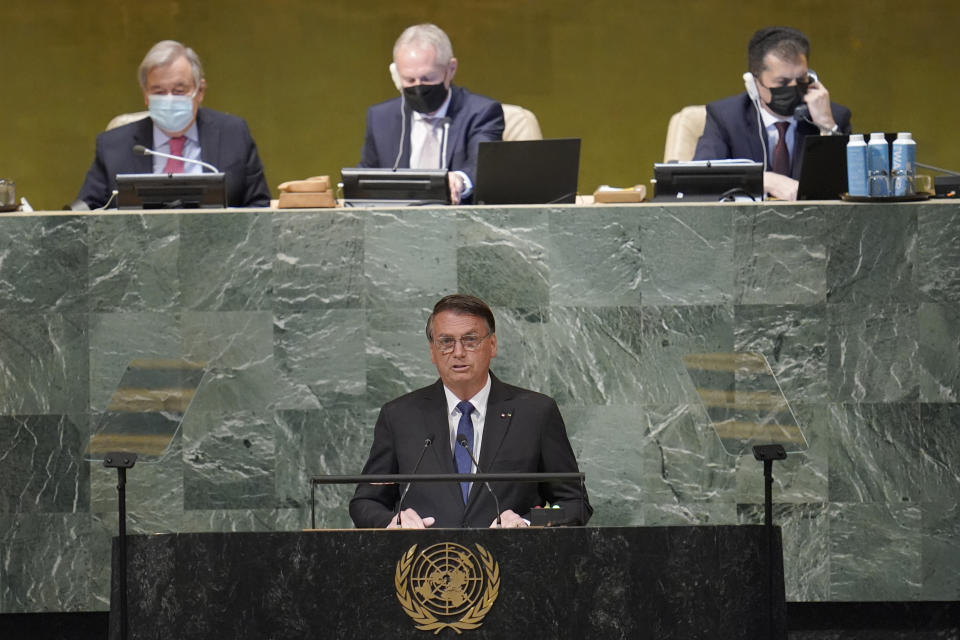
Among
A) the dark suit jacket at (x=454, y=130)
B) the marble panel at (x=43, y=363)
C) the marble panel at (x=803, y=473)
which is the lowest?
the marble panel at (x=803, y=473)

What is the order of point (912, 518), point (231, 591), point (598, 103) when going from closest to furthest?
1. point (231, 591)
2. point (912, 518)
3. point (598, 103)

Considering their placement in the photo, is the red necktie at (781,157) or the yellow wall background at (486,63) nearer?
the red necktie at (781,157)

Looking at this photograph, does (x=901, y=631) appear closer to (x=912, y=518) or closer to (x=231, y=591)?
(x=912, y=518)

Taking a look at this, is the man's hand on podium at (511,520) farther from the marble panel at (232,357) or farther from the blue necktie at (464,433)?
the marble panel at (232,357)

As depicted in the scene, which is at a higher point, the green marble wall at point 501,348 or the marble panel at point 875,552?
the green marble wall at point 501,348

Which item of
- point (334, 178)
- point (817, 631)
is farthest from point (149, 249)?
point (334, 178)

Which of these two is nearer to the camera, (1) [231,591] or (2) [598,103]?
(1) [231,591]

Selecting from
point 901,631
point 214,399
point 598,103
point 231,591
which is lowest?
point 901,631

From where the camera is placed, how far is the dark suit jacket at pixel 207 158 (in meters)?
5.74

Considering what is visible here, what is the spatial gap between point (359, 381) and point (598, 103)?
12.6 feet

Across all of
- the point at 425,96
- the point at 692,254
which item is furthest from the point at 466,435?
the point at 425,96

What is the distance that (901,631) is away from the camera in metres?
4.66

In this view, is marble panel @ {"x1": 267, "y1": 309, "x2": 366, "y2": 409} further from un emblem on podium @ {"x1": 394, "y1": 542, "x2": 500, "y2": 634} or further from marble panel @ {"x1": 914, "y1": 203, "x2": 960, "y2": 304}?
marble panel @ {"x1": 914, "y1": 203, "x2": 960, "y2": 304}

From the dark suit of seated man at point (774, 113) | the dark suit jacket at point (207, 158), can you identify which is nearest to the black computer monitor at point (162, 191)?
the dark suit jacket at point (207, 158)
